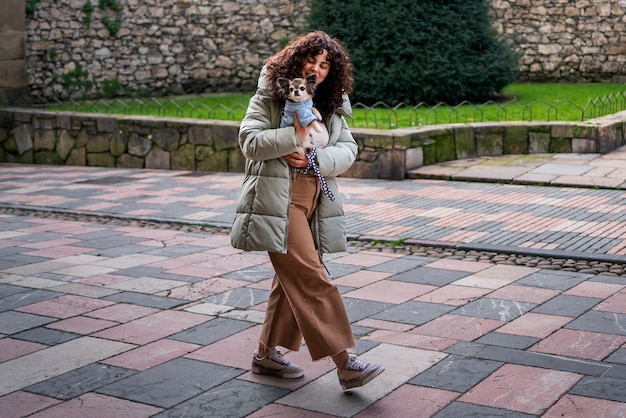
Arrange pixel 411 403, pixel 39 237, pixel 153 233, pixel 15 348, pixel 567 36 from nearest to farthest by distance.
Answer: pixel 411 403, pixel 15 348, pixel 39 237, pixel 153 233, pixel 567 36

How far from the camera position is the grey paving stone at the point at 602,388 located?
3641mm

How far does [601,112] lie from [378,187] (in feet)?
12.7

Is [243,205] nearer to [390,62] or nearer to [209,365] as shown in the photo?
[209,365]

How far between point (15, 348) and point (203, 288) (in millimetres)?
1347

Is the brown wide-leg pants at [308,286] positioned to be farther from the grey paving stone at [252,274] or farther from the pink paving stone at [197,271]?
the pink paving stone at [197,271]

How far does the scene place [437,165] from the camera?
394 inches

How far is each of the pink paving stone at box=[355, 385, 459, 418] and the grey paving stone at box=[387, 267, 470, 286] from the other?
1.79 metres

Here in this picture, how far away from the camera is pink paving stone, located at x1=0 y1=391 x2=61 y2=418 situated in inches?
141

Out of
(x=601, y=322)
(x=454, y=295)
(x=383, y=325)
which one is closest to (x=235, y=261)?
(x=454, y=295)

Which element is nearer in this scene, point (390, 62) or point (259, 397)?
point (259, 397)

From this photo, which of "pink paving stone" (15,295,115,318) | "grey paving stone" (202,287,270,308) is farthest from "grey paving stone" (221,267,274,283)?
"pink paving stone" (15,295,115,318)

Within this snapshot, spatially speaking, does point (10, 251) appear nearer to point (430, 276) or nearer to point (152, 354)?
point (152, 354)

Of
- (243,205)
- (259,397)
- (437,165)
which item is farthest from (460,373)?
(437,165)

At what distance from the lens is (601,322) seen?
15.2ft
